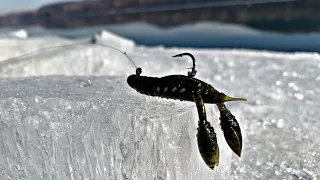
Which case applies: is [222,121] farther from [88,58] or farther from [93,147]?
[88,58]

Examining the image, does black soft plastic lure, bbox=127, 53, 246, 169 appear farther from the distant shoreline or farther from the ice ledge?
the distant shoreline

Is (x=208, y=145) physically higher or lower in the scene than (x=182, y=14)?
→ lower

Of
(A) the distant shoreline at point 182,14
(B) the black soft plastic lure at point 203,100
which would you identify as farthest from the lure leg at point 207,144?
(A) the distant shoreline at point 182,14

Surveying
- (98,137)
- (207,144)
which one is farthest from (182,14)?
(207,144)

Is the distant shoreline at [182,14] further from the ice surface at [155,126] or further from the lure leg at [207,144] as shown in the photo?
the lure leg at [207,144]

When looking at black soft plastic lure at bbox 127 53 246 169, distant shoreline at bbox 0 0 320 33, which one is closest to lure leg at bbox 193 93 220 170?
black soft plastic lure at bbox 127 53 246 169

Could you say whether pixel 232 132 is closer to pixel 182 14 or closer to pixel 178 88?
pixel 178 88
